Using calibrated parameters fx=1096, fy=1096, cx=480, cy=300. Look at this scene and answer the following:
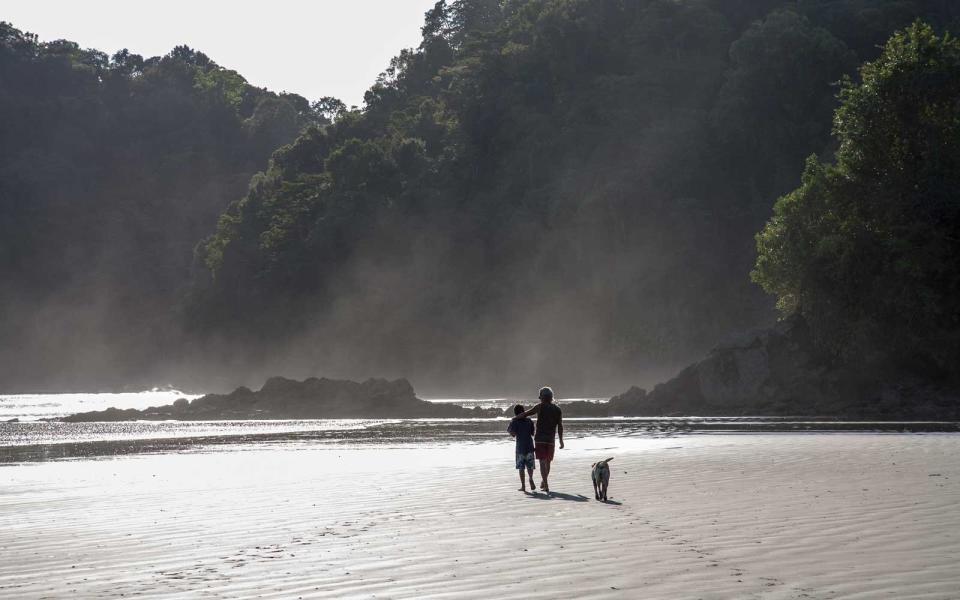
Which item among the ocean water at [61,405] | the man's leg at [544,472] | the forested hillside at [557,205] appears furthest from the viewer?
the forested hillside at [557,205]

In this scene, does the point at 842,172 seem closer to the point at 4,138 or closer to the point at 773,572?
the point at 773,572

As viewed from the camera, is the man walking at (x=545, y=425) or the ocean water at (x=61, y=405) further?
the ocean water at (x=61, y=405)

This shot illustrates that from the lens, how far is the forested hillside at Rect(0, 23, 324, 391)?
148 meters

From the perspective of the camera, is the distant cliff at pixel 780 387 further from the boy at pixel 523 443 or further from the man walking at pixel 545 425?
the boy at pixel 523 443

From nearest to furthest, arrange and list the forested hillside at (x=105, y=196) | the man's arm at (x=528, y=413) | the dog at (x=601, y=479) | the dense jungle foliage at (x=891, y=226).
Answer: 1. the dog at (x=601, y=479)
2. the man's arm at (x=528, y=413)
3. the dense jungle foliage at (x=891, y=226)
4. the forested hillside at (x=105, y=196)

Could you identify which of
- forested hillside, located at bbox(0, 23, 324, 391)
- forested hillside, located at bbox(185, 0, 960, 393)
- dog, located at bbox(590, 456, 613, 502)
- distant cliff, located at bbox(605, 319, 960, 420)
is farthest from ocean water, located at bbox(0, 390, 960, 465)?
forested hillside, located at bbox(0, 23, 324, 391)

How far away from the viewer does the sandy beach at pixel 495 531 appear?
30.5 feet

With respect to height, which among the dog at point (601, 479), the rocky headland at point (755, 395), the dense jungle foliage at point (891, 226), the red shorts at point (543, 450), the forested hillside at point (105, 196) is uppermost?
the forested hillside at point (105, 196)

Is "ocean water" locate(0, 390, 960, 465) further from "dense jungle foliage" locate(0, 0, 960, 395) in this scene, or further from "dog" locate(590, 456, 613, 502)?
"dense jungle foliage" locate(0, 0, 960, 395)

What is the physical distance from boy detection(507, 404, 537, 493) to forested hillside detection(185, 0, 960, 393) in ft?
215

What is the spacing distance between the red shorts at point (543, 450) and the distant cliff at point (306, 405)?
33462 millimetres

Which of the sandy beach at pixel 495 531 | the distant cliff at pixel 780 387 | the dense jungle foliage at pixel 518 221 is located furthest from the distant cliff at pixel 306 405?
the sandy beach at pixel 495 531

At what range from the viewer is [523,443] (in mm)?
17828

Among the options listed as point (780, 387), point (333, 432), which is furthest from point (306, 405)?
point (780, 387)
